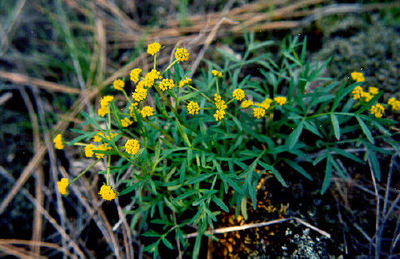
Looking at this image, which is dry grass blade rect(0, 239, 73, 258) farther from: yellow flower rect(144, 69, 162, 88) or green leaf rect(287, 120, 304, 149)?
green leaf rect(287, 120, 304, 149)

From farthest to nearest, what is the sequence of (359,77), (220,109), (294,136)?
(359,77), (294,136), (220,109)

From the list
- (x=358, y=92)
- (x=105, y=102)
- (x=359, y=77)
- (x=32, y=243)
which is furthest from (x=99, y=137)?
(x=359, y=77)

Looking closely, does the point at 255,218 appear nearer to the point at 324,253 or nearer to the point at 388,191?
the point at 324,253

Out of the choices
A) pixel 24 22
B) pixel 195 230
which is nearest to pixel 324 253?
pixel 195 230

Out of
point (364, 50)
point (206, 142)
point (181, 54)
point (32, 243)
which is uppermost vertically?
point (181, 54)

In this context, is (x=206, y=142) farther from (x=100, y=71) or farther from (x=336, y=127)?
(x=100, y=71)

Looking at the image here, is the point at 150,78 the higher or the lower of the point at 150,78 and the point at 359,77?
the higher

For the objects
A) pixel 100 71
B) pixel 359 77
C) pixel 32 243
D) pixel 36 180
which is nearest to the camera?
pixel 359 77

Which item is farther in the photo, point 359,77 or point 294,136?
point 359,77

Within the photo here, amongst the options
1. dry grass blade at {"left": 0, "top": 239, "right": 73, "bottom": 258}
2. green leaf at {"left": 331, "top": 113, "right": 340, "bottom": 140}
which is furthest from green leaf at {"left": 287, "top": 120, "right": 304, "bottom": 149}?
dry grass blade at {"left": 0, "top": 239, "right": 73, "bottom": 258}

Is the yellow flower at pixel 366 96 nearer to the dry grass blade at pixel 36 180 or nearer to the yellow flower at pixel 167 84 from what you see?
the yellow flower at pixel 167 84
